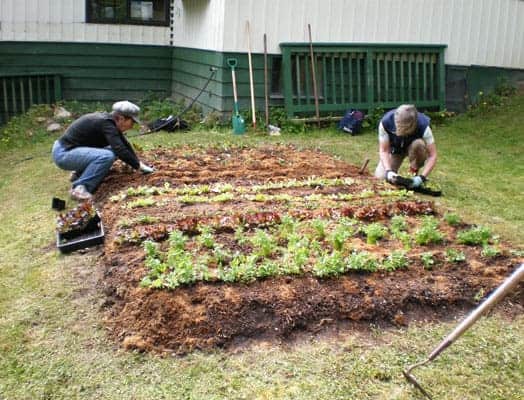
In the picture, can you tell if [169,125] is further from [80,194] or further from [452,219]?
[452,219]

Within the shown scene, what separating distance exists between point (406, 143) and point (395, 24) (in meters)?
5.33

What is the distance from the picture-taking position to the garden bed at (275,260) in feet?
12.3

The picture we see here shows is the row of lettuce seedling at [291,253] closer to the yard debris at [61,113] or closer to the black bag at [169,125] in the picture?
the black bag at [169,125]

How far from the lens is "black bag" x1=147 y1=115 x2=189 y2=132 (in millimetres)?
10414

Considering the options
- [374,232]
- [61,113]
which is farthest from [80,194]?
[61,113]

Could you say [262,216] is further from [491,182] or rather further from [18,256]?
[491,182]

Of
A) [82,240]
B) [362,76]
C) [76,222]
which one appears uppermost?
[362,76]

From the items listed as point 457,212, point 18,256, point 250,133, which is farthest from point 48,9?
point 457,212

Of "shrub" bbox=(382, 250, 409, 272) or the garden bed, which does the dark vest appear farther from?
"shrub" bbox=(382, 250, 409, 272)

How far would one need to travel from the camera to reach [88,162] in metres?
6.41

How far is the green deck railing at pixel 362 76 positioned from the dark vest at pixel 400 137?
4003mm

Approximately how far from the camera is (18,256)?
4914 millimetres

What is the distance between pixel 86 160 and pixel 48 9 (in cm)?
702

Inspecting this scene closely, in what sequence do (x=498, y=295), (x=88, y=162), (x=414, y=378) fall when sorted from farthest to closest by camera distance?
(x=88, y=162), (x=414, y=378), (x=498, y=295)
